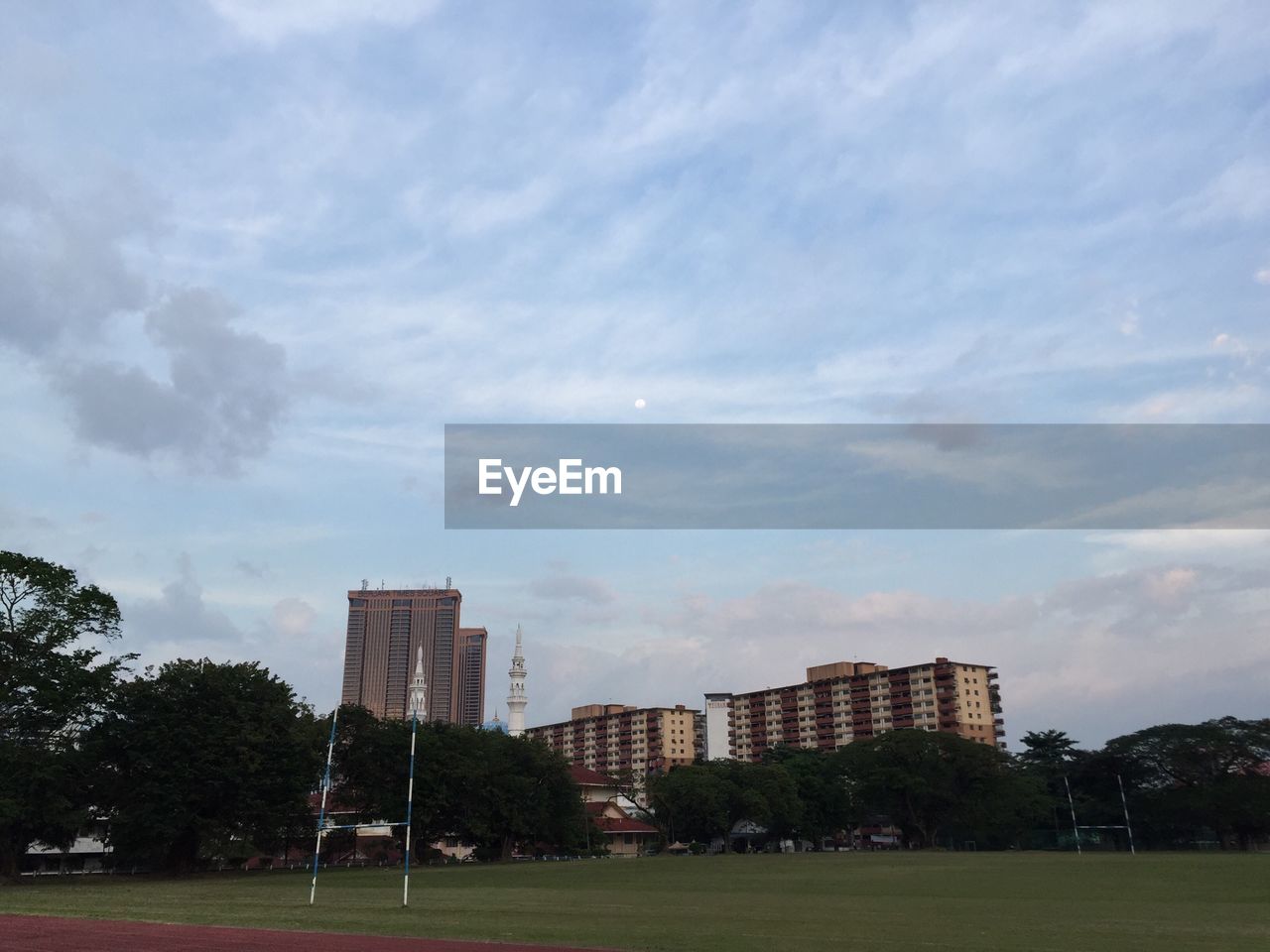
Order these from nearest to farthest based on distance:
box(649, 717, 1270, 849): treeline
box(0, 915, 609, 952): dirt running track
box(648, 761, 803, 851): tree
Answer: box(0, 915, 609, 952): dirt running track
box(649, 717, 1270, 849): treeline
box(648, 761, 803, 851): tree

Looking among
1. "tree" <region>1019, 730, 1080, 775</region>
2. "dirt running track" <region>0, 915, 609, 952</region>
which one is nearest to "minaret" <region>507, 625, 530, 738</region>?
"tree" <region>1019, 730, 1080, 775</region>

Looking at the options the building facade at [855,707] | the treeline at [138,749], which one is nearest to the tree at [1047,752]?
the building facade at [855,707]

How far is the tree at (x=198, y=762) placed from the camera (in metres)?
49.4

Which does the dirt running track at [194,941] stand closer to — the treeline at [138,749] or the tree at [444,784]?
the treeline at [138,749]

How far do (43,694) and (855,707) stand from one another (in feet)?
490

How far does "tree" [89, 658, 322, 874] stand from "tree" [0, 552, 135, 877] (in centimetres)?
246

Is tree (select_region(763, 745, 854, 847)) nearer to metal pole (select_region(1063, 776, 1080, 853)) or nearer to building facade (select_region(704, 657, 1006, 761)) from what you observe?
metal pole (select_region(1063, 776, 1080, 853))

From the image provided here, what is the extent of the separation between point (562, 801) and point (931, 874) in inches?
1595

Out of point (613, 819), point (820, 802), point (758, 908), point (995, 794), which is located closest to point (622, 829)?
point (613, 819)

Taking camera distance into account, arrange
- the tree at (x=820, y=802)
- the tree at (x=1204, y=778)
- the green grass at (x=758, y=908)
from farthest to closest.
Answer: the tree at (x=820, y=802) < the tree at (x=1204, y=778) < the green grass at (x=758, y=908)

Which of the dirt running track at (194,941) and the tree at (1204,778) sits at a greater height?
the tree at (1204,778)

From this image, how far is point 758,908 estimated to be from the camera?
86.2ft

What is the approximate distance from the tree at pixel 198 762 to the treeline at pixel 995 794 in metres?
46.1

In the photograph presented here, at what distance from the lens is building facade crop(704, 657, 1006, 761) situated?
541ft
